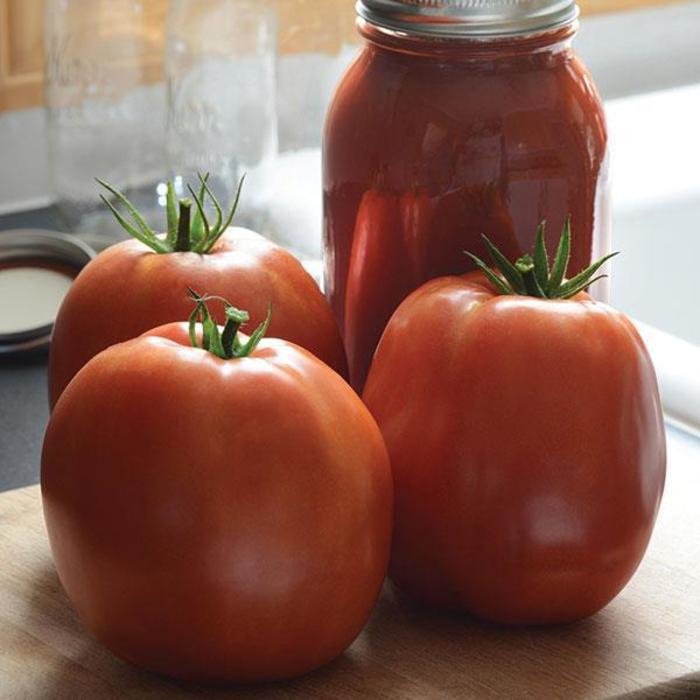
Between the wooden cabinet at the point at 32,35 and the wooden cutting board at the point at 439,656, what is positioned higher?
the wooden cabinet at the point at 32,35

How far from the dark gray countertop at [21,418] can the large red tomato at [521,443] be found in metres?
0.28

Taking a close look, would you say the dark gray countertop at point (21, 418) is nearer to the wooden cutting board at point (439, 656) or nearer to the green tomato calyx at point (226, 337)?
the wooden cutting board at point (439, 656)

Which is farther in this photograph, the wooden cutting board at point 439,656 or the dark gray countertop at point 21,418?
the dark gray countertop at point 21,418

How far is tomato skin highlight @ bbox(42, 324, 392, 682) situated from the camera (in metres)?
0.52

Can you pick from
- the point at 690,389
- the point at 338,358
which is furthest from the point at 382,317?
the point at 690,389

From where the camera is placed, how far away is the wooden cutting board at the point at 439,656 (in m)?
0.56

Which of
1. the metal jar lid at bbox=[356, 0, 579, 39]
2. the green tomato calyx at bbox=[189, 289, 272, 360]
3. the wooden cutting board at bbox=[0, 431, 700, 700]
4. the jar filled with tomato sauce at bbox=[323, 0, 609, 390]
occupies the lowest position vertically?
the wooden cutting board at bbox=[0, 431, 700, 700]

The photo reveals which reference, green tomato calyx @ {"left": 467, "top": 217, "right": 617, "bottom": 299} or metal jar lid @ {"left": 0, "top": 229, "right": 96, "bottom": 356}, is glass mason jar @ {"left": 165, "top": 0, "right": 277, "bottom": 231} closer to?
metal jar lid @ {"left": 0, "top": 229, "right": 96, "bottom": 356}

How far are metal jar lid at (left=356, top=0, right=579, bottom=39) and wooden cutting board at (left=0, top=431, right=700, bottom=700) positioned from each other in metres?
0.22

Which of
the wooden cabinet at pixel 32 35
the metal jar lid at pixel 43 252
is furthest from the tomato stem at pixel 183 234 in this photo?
the wooden cabinet at pixel 32 35

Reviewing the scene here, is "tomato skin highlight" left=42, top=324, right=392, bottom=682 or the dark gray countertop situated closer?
"tomato skin highlight" left=42, top=324, right=392, bottom=682

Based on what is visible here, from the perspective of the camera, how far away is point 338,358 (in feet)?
2.12

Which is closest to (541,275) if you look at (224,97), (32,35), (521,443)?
(521,443)

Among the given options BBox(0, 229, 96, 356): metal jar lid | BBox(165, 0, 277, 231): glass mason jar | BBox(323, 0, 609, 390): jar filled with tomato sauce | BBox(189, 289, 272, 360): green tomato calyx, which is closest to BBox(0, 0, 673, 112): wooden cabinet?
BBox(165, 0, 277, 231): glass mason jar
